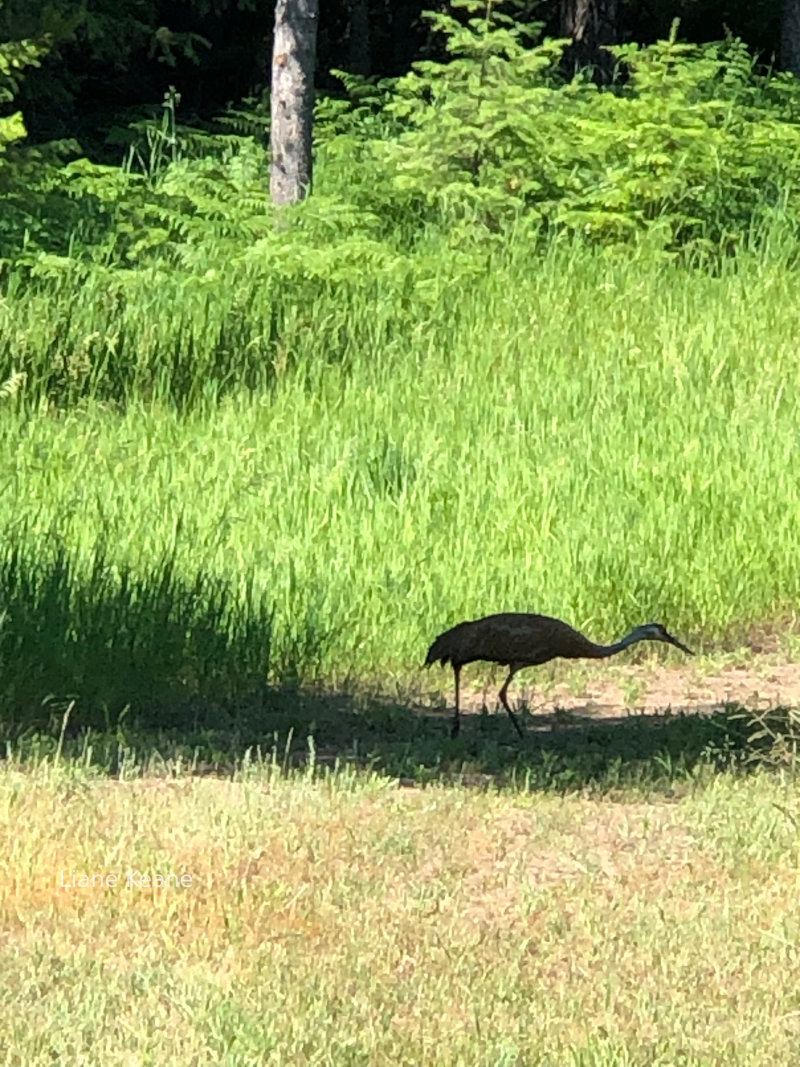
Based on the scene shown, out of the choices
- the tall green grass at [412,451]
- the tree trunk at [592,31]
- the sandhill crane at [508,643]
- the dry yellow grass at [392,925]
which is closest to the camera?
the dry yellow grass at [392,925]

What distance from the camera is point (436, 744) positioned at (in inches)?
333

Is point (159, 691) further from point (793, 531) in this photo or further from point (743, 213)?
point (743, 213)

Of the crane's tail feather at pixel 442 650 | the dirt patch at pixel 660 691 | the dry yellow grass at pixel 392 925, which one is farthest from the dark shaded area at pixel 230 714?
A: the dry yellow grass at pixel 392 925

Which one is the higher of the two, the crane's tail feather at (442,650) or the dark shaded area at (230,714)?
the crane's tail feather at (442,650)

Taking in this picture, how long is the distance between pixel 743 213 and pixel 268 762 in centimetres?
1080

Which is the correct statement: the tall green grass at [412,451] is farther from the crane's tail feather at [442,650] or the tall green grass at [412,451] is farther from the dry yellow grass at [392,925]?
the dry yellow grass at [392,925]

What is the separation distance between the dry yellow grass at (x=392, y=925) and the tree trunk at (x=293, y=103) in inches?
444

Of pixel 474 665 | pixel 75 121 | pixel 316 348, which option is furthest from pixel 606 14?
pixel 474 665

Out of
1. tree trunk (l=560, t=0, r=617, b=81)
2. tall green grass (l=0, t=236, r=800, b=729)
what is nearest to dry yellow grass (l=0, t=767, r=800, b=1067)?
tall green grass (l=0, t=236, r=800, b=729)

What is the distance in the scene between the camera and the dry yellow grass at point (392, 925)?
5094mm

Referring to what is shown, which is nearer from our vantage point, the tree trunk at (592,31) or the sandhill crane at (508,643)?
the sandhill crane at (508,643)

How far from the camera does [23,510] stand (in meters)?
11.4

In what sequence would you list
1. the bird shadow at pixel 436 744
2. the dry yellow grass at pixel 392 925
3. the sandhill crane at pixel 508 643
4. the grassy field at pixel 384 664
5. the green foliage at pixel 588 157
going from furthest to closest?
the green foliage at pixel 588 157
the sandhill crane at pixel 508 643
the bird shadow at pixel 436 744
the grassy field at pixel 384 664
the dry yellow grass at pixel 392 925

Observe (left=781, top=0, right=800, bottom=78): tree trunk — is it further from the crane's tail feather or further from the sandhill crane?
the crane's tail feather
